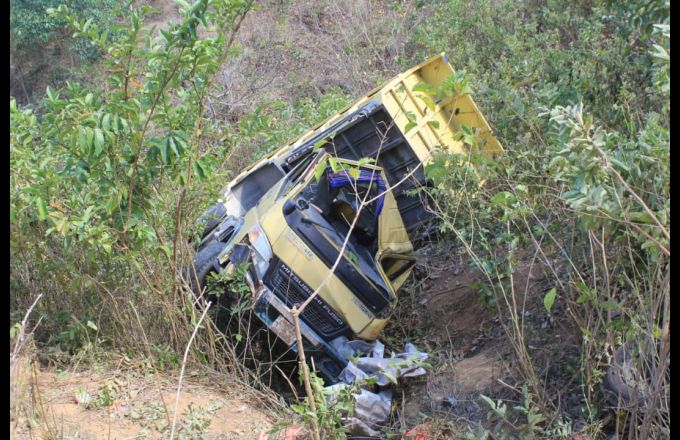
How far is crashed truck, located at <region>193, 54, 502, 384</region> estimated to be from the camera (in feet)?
21.0

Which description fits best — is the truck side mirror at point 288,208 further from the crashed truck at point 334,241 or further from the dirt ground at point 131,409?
the dirt ground at point 131,409

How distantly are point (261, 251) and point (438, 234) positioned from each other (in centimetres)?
197

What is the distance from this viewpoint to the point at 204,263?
6.49 m

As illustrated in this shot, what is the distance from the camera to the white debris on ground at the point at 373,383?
5.10m

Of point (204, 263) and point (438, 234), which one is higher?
point (204, 263)

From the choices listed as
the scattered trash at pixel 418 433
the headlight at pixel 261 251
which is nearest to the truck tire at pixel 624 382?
the scattered trash at pixel 418 433

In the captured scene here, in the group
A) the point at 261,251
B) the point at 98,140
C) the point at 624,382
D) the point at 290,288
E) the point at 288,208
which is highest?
the point at 98,140

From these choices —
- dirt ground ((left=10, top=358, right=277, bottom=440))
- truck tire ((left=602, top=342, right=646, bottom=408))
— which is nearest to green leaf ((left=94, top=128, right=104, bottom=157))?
dirt ground ((left=10, top=358, right=277, bottom=440))

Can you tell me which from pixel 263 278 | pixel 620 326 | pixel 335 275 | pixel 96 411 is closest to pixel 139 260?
pixel 96 411

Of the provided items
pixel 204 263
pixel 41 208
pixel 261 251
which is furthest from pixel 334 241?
pixel 41 208

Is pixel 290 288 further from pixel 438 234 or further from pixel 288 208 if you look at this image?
pixel 438 234

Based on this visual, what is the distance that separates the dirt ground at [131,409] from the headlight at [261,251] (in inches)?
51.2

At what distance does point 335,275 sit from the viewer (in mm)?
6531

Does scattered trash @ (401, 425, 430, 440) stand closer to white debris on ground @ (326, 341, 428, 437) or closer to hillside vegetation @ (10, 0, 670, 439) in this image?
hillside vegetation @ (10, 0, 670, 439)
